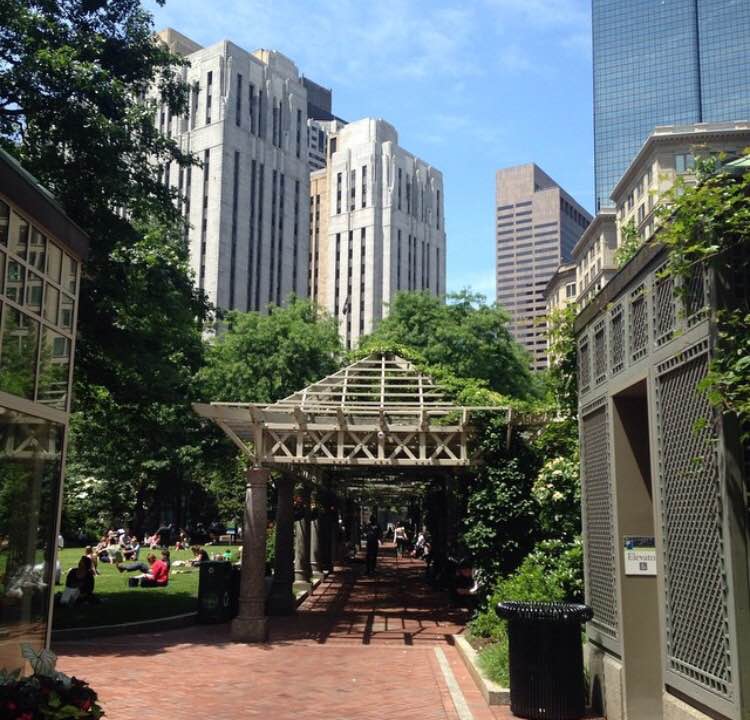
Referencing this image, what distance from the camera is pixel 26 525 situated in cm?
746

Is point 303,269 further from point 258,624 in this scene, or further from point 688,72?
point 258,624

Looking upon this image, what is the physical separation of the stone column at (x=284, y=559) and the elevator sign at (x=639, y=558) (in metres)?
11.3

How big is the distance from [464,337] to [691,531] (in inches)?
1205

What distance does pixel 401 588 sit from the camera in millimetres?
24719

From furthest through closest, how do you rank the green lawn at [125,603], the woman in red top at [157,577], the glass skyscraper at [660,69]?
the glass skyscraper at [660,69], the woman in red top at [157,577], the green lawn at [125,603]

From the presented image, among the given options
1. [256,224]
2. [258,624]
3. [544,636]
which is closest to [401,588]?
[258,624]

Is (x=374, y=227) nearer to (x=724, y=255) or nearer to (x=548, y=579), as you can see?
(x=548, y=579)

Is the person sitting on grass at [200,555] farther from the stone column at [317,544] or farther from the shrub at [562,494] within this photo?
the shrub at [562,494]

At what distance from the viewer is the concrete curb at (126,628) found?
47.2 ft

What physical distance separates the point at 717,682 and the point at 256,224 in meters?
108

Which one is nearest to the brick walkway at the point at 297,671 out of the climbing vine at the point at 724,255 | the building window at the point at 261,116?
the climbing vine at the point at 724,255

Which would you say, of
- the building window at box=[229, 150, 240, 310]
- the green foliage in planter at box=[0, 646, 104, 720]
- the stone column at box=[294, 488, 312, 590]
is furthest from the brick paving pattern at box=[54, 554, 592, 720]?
the building window at box=[229, 150, 240, 310]

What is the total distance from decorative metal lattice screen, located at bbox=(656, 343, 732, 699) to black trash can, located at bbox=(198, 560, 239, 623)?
11.6m

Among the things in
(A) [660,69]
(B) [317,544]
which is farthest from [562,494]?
(A) [660,69]
